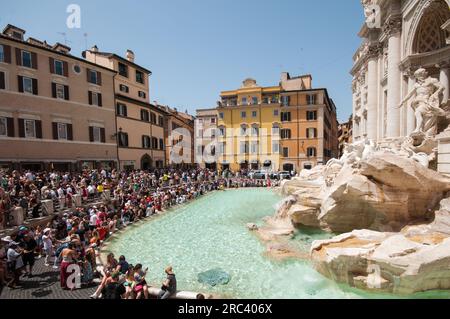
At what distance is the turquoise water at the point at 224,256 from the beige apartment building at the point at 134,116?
1468 cm

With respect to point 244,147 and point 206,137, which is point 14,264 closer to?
point 244,147

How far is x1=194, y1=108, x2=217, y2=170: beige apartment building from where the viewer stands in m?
43.5

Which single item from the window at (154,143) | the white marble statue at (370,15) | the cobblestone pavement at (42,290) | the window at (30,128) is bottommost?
the cobblestone pavement at (42,290)

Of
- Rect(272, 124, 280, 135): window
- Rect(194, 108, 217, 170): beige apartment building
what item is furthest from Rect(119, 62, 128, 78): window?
Rect(272, 124, 280, 135): window

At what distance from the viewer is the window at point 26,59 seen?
61.0 feet

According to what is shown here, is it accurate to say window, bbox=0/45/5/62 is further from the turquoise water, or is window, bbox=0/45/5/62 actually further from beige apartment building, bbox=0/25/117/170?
the turquoise water

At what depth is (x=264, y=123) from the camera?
129 feet

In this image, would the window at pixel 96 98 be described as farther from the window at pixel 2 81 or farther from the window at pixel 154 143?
the window at pixel 154 143

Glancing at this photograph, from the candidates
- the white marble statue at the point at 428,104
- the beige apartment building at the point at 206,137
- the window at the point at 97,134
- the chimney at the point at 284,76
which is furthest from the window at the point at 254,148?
the white marble statue at the point at 428,104

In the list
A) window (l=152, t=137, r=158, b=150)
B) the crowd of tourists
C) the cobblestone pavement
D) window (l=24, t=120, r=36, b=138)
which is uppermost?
window (l=24, t=120, r=36, b=138)

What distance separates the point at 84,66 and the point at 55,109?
5157mm
